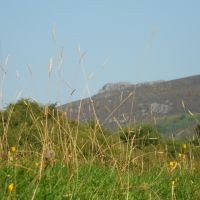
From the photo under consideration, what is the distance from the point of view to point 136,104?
3519 inches

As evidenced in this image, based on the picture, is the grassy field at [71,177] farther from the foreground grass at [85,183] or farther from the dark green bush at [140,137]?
the dark green bush at [140,137]

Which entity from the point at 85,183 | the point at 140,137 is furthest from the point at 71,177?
the point at 140,137

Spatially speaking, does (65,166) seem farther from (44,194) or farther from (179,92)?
(179,92)

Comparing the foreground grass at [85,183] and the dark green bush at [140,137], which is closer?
the foreground grass at [85,183]

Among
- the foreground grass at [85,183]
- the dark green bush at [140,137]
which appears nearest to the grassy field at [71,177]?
A: the foreground grass at [85,183]

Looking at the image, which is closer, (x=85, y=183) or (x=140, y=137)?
(x=85, y=183)

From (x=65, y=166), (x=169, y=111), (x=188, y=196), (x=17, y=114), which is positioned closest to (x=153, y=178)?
(x=188, y=196)

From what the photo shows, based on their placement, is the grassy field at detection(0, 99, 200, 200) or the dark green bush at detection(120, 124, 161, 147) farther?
the dark green bush at detection(120, 124, 161, 147)

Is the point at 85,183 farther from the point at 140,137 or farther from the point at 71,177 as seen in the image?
the point at 140,137

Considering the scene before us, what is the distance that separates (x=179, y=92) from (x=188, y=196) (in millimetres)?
87160

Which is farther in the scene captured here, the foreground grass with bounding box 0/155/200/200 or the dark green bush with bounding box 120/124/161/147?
the dark green bush with bounding box 120/124/161/147

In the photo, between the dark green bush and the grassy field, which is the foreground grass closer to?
the grassy field

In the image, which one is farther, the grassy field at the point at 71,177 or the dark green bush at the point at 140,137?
the dark green bush at the point at 140,137

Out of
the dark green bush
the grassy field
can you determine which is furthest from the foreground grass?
the dark green bush
